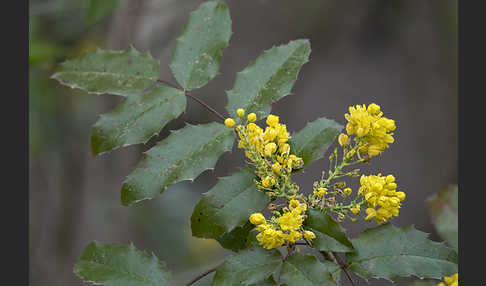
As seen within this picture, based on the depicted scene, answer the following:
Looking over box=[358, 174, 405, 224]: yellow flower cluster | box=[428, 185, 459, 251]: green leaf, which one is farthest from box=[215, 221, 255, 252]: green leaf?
box=[428, 185, 459, 251]: green leaf

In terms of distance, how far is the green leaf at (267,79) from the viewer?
1.43 metres

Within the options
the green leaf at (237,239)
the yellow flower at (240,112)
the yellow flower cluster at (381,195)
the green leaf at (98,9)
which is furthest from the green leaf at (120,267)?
the green leaf at (98,9)

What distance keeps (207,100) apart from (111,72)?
10.5 ft

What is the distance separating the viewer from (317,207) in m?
1.25

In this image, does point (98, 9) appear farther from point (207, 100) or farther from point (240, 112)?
point (207, 100)

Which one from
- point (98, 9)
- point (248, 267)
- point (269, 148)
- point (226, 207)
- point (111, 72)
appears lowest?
point (248, 267)

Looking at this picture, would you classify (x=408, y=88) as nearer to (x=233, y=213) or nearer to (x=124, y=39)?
(x=124, y=39)

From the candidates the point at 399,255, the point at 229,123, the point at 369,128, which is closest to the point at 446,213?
the point at 399,255

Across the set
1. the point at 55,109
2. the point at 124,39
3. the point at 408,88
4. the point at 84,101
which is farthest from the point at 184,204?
the point at 408,88

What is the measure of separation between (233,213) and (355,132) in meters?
0.37

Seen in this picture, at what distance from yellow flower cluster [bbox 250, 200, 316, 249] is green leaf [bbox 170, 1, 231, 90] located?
53cm

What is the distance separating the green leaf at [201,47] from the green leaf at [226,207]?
402mm

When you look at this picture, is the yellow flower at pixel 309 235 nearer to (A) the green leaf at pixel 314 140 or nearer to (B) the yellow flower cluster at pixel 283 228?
(B) the yellow flower cluster at pixel 283 228

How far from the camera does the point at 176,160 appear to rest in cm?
131
